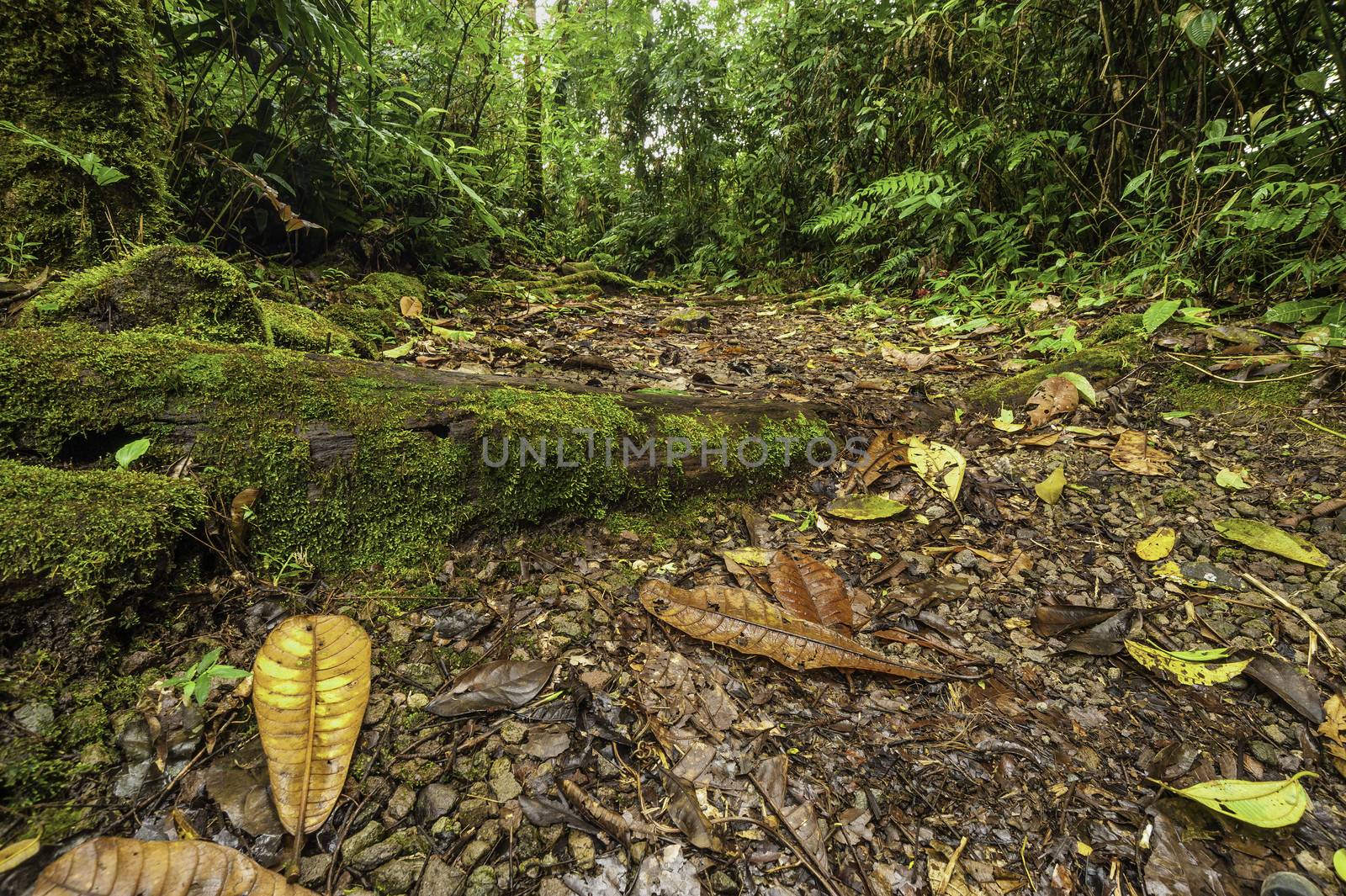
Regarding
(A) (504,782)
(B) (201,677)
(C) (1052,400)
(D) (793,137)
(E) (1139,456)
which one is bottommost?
(A) (504,782)

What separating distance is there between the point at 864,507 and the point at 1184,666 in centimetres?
106

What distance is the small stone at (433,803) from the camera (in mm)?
1179

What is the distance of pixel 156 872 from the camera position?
3.16ft

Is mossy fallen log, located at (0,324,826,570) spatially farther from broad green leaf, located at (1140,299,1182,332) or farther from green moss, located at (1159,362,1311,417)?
broad green leaf, located at (1140,299,1182,332)

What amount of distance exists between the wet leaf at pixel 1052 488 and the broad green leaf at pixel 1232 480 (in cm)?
53

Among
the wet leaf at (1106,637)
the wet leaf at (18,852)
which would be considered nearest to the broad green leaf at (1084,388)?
the wet leaf at (1106,637)

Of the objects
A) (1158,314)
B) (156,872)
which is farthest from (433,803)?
(1158,314)

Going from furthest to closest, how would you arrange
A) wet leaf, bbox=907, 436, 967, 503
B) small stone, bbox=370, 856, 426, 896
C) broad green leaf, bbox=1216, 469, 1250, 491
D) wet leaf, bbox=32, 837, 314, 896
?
wet leaf, bbox=907, 436, 967, 503
broad green leaf, bbox=1216, 469, 1250, 491
small stone, bbox=370, 856, 426, 896
wet leaf, bbox=32, 837, 314, 896

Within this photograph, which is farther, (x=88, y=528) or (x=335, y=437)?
(x=335, y=437)

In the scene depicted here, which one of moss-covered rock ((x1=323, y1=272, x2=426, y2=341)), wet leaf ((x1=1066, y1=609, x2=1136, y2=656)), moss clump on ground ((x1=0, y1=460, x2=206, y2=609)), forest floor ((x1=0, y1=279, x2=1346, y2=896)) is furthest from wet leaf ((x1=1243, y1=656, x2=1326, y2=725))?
moss-covered rock ((x1=323, y1=272, x2=426, y2=341))

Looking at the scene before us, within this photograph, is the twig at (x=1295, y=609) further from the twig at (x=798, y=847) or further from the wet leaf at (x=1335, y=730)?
the twig at (x=798, y=847)

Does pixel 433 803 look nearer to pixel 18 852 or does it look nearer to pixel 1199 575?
pixel 18 852

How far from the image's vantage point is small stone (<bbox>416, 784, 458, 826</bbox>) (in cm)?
118

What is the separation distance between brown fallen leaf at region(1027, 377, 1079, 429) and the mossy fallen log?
1.77 metres
